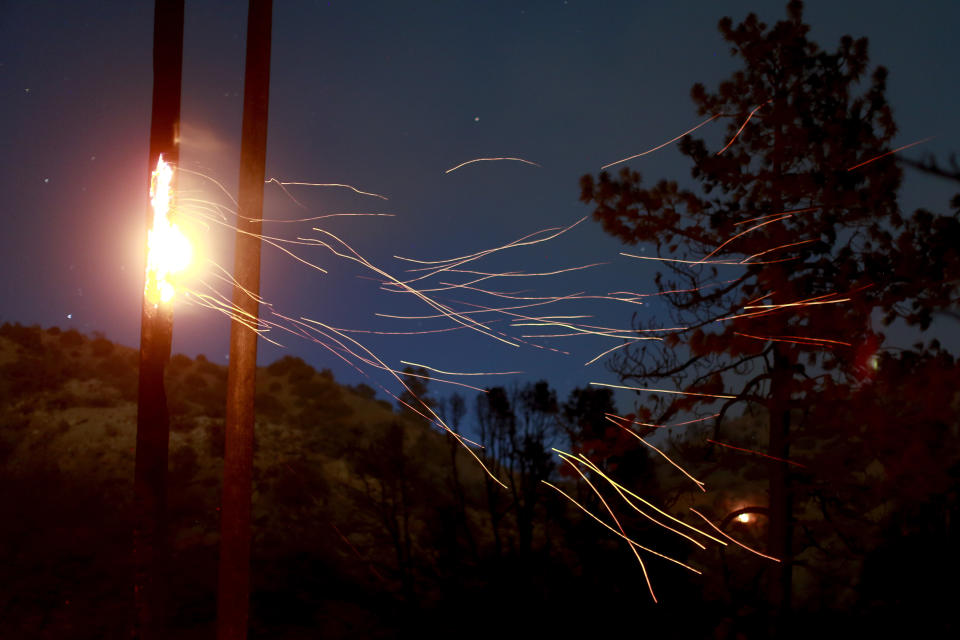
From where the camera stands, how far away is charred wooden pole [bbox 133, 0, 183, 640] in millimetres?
5160

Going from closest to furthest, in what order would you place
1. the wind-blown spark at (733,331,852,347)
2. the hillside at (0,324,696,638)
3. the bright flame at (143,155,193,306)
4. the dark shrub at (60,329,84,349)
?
the bright flame at (143,155,193,306) < the wind-blown spark at (733,331,852,347) < the hillside at (0,324,696,638) < the dark shrub at (60,329,84,349)

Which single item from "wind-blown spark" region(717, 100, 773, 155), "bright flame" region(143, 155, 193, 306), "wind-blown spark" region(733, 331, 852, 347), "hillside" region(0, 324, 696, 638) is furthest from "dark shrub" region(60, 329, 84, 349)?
"wind-blown spark" region(733, 331, 852, 347)

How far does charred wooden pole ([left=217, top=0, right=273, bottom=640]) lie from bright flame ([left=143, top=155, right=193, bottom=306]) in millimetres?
643

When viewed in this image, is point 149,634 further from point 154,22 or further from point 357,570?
point 357,570

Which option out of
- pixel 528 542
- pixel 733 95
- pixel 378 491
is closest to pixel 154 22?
pixel 733 95

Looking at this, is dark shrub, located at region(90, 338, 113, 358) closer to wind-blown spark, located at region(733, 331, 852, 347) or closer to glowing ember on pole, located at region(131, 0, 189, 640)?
glowing ember on pole, located at region(131, 0, 189, 640)

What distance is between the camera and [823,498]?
9.77 meters

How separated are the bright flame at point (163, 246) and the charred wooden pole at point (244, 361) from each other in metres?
0.64

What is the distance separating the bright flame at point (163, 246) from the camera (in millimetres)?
5445

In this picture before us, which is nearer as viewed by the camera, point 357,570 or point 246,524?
point 246,524

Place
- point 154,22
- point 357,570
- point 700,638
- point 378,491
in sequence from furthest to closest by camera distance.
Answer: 1. point 378,491
2. point 357,570
3. point 700,638
4. point 154,22

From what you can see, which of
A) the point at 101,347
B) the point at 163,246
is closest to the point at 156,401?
the point at 163,246

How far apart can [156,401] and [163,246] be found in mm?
1380

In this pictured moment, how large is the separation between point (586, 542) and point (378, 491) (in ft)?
29.5
